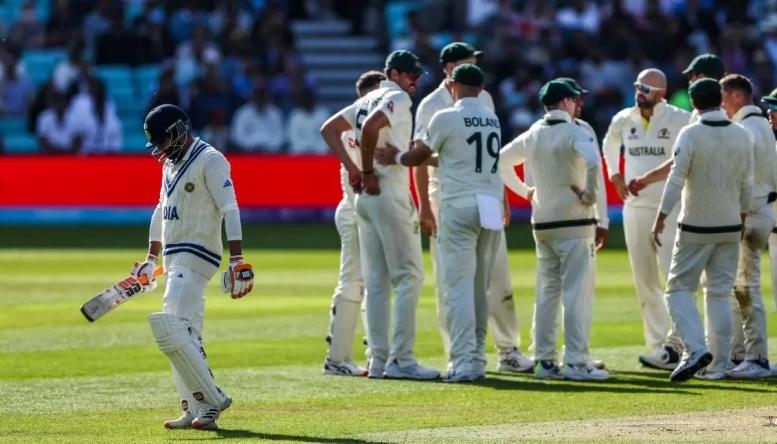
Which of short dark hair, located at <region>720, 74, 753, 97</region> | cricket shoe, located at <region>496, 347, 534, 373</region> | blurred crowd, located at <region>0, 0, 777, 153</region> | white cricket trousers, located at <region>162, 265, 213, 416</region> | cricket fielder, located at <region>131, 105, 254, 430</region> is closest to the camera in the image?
cricket fielder, located at <region>131, 105, 254, 430</region>

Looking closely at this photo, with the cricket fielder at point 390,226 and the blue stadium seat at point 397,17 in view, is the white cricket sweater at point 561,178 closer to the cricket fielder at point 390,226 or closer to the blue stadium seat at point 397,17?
the cricket fielder at point 390,226

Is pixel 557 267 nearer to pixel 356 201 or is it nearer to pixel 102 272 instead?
pixel 356 201

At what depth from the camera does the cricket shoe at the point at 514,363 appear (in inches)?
458

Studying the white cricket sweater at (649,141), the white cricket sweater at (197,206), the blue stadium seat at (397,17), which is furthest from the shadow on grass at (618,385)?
the blue stadium seat at (397,17)

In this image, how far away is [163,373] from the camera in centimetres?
1144

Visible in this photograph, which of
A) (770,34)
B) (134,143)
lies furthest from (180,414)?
(770,34)

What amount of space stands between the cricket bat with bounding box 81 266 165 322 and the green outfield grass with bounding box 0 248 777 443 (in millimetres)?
676

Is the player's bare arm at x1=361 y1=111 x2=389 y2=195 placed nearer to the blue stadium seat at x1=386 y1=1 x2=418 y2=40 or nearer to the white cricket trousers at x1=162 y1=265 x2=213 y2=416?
the white cricket trousers at x1=162 y1=265 x2=213 y2=416

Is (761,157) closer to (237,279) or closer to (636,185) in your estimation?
(636,185)

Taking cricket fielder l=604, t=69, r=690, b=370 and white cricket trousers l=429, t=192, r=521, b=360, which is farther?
cricket fielder l=604, t=69, r=690, b=370

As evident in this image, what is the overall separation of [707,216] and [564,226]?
1.07m

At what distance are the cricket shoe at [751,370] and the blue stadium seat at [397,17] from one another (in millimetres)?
21469

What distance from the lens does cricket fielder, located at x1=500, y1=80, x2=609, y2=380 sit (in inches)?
433

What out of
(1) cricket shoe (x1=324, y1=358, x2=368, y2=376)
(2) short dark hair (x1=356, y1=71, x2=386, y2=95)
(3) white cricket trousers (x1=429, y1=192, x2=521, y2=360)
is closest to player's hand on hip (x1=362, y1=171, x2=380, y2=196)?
(3) white cricket trousers (x1=429, y1=192, x2=521, y2=360)
